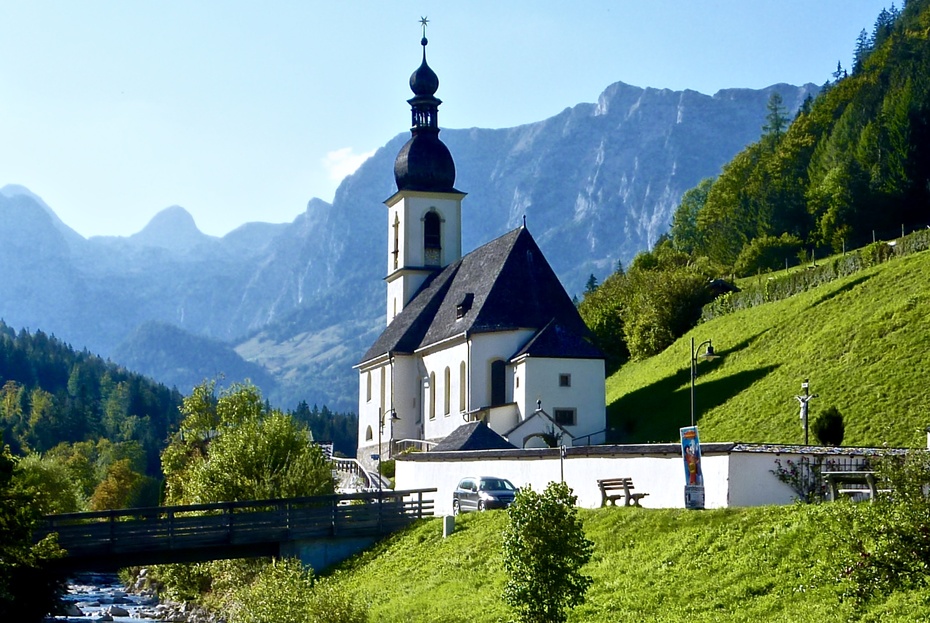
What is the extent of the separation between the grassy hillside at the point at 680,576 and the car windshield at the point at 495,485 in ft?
10.8

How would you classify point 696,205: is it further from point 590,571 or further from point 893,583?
point 893,583

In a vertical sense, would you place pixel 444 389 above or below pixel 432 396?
above

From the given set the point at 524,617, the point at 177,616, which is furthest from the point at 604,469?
the point at 177,616

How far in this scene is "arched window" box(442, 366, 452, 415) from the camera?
208 feet

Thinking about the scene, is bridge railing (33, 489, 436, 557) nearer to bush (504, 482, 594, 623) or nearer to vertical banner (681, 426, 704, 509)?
vertical banner (681, 426, 704, 509)

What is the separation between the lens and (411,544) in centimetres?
3750

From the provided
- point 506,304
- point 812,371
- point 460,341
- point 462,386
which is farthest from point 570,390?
point 812,371

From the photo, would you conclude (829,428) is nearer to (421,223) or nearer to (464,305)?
(464,305)

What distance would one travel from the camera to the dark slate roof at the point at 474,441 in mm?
47031

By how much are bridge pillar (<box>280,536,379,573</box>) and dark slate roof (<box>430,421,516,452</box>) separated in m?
7.60

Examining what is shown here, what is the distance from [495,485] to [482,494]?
493 millimetres

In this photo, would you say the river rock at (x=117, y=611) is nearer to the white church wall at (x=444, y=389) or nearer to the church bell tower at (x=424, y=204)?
the white church wall at (x=444, y=389)

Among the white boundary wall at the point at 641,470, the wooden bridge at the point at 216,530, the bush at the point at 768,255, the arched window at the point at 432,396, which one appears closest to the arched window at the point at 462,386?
the arched window at the point at 432,396

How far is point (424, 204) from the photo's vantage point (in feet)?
256
